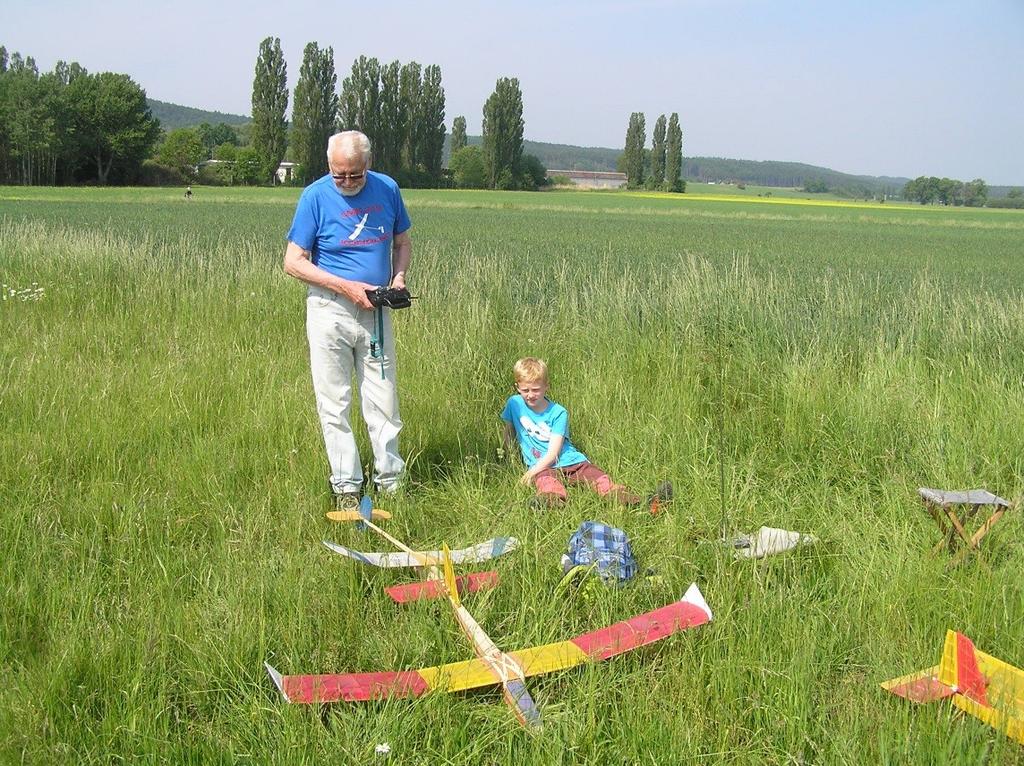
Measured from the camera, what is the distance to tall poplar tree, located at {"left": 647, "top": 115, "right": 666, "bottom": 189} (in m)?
99.8

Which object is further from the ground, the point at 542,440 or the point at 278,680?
the point at 542,440

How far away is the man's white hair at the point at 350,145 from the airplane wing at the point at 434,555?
6.01ft

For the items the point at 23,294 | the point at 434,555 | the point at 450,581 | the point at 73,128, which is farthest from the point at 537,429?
the point at 73,128

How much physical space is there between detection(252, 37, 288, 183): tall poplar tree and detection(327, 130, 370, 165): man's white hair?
3009 inches

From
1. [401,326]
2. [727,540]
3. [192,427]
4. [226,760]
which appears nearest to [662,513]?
[727,540]

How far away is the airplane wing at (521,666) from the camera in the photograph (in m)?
2.53

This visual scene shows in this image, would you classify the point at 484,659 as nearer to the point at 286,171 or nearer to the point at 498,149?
the point at 286,171

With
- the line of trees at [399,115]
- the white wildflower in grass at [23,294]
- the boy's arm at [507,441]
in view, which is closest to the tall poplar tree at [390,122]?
the line of trees at [399,115]

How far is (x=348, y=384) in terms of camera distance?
4363 millimetres

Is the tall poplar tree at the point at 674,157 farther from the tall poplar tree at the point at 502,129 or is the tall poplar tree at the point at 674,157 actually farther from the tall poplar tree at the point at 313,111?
the tall poplar tree at the point at 313,111

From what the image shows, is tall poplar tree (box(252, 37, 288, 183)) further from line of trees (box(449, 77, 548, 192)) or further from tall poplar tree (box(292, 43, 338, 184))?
line of trees (box(449, 77, 548, 192))

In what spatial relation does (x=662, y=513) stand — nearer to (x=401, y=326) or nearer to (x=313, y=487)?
(x=313, y=487)

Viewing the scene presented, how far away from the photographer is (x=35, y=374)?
18.9ft

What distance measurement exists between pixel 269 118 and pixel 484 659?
8008 centimetres
